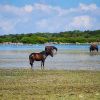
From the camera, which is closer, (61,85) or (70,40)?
(61,85)

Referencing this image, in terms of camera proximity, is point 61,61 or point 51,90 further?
point 61,61

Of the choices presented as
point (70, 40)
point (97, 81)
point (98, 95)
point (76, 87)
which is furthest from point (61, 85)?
point (70, 40)

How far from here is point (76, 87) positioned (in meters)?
16.0

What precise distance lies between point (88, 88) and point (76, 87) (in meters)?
0.58

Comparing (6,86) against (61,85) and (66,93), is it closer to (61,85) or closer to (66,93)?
(61,85)

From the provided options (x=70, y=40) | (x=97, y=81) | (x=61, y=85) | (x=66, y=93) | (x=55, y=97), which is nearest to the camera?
(x=55, y=97)

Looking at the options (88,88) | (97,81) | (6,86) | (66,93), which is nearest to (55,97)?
(66,93)

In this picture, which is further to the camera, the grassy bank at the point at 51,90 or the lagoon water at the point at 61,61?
the lagoon water at the point at 61,61

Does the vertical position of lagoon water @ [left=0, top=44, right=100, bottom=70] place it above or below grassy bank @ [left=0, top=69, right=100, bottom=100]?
above

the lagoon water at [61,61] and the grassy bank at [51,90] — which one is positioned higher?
the lagoon water at [61,61]

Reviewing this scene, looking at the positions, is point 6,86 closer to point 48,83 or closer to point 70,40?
point 48,83

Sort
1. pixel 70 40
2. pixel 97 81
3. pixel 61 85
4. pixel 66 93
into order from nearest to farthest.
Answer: pixel 66 93
pixel 61 85
pixel 97 81
pixel 70 40

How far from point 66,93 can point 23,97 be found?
5.31ft

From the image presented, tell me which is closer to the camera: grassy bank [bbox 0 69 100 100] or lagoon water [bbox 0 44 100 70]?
grassy bank [bbox 0 69 100 100]
